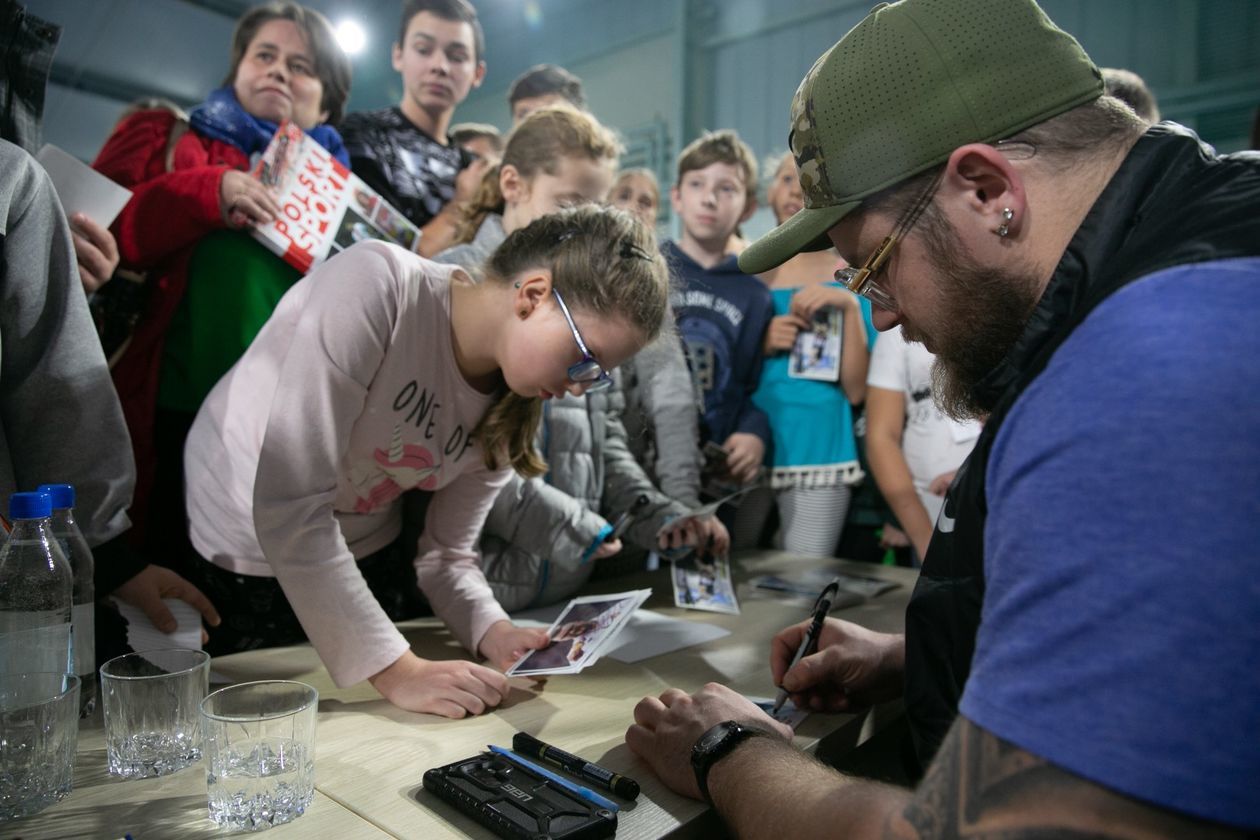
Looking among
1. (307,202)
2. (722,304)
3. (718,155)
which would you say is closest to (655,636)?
(307,202)

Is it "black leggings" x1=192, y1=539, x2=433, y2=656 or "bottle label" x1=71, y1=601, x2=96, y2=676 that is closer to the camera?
"bottle label" x1=71, y1=601, x2=96, y2=676

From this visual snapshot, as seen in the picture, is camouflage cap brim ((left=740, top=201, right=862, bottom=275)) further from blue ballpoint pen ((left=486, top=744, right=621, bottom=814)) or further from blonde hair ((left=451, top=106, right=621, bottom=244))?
blonde hair ((left=451, top=106, right=621, bottom=244))

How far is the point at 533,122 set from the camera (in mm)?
2250

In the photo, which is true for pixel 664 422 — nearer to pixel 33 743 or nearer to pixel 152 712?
pixel 152 712

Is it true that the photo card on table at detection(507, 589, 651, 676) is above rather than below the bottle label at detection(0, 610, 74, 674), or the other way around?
below

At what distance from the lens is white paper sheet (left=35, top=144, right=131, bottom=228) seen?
53.6 inches

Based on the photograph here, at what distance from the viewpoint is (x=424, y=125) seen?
2793mm

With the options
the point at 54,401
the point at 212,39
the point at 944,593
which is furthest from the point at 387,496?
the point at 212,39

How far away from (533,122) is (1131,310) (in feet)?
6.32

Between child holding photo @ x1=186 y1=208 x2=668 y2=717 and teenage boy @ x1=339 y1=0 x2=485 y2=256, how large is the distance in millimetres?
953

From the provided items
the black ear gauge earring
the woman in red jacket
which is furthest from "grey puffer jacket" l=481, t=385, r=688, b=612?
the black ear gauge earring

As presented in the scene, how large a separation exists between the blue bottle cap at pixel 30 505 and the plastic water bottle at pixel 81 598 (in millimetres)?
110

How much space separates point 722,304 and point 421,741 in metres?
1.96

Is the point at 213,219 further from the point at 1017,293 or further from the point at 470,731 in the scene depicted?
the point at 1017,293
